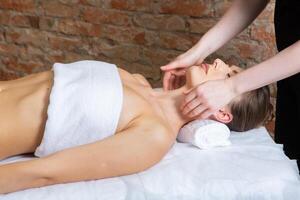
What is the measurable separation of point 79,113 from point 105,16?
1240 millimetres

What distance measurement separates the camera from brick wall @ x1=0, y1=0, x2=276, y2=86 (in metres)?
2.08

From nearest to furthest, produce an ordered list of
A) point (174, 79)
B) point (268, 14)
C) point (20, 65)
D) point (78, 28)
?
point (174, 79), point (268, 14), point (78, 28), point (20, 65)

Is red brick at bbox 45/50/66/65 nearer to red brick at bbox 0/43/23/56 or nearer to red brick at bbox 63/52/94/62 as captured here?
red brick at bbox 63/52/94/62

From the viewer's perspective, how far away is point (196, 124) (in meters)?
1.40

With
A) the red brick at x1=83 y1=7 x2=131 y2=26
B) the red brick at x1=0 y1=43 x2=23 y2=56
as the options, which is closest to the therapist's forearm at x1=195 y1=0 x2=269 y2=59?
the red brick at x1=83 y1=7 x2=131 y2=26

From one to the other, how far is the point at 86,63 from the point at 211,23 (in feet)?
2.76

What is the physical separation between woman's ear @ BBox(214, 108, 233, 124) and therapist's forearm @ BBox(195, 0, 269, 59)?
210mm

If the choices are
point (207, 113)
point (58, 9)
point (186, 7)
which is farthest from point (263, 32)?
point (58, 9)

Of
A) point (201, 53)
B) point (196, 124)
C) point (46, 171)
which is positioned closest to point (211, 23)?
point (201, 53)

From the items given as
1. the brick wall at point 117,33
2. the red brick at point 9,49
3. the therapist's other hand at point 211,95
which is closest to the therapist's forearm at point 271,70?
the therapist's other hand at point 211,95

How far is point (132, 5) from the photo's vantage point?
229 centimetres

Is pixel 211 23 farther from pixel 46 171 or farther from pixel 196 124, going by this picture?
pixel 46 171

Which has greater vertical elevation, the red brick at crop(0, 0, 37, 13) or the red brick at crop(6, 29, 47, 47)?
the red brick at crop(0, 0, 37, 13)

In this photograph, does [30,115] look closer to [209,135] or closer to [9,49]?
[209,135]
